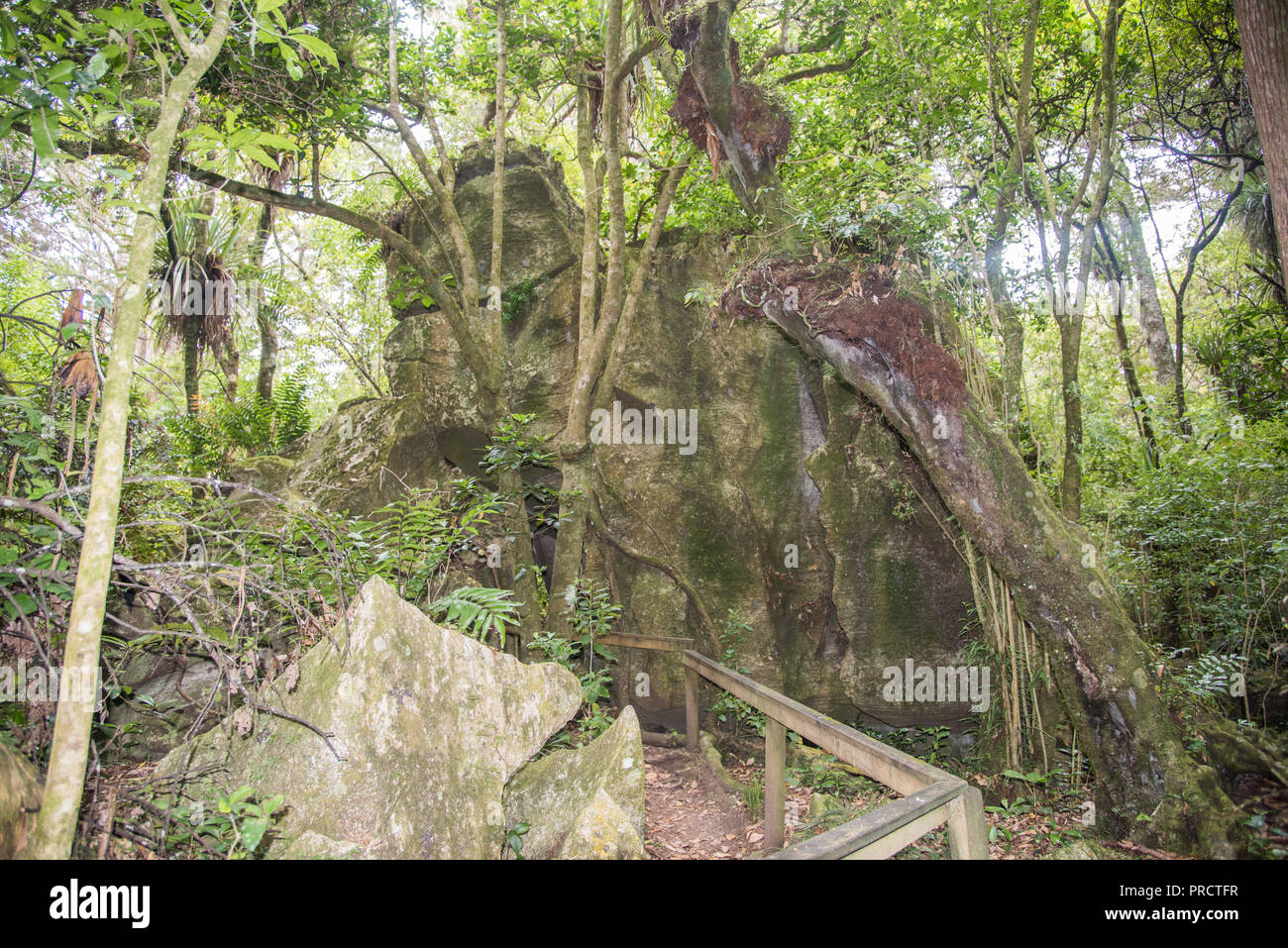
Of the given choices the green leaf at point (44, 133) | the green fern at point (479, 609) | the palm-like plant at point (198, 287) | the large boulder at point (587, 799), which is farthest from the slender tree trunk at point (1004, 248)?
the palm-like plant at point (198, 287)

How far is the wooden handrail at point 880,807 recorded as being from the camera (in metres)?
2.01

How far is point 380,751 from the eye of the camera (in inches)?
108

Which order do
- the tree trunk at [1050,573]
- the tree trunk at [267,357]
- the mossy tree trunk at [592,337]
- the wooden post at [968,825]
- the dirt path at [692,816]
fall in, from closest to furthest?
the wooden post at [968,825] → the dirt path at [692,816] → the tree trunk at [1050,573] → the mossy tree trunk at [592,337] → the tree trunk at [267,357]

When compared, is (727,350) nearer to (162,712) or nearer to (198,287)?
(162,712)

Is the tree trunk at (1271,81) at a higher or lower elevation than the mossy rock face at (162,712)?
higher

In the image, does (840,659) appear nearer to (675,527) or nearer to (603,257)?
(675,527)

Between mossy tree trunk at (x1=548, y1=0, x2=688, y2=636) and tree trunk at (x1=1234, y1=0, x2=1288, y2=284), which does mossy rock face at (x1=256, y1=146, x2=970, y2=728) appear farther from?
tree trunk at (x1=1234, y1=0, x2=1288, y2=284)

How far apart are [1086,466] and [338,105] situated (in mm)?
10251

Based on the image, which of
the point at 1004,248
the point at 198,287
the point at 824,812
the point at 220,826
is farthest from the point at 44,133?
the point at 198,287

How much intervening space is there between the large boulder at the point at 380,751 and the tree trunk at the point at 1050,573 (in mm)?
3867

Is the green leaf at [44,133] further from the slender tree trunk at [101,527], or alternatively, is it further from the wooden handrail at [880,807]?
the wooden handrail at [880,807]

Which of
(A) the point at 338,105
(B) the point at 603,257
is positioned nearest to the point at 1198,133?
(B) the point at 603,257

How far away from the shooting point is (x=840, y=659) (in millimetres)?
7203

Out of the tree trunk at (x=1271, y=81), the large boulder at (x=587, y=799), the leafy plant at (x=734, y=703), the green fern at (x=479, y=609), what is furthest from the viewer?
the leafy plant at (x=734, y=703)
